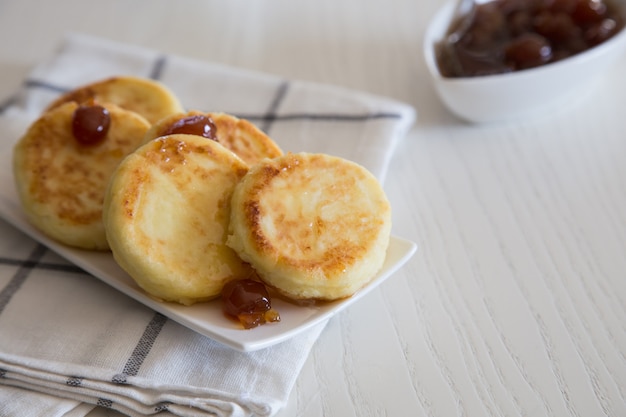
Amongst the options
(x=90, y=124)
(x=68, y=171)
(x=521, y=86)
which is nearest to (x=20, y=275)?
(x=68, y=171)

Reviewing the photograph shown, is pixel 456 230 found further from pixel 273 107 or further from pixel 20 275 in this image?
pixel 20 275

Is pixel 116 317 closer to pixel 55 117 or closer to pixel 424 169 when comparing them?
pixel 55 117

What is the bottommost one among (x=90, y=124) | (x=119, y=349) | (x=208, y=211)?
(x=119, y=349)

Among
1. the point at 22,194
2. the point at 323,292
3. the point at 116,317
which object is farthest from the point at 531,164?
the point at 22,194

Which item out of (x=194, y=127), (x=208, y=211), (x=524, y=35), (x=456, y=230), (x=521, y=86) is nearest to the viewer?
(x=208, y=211)

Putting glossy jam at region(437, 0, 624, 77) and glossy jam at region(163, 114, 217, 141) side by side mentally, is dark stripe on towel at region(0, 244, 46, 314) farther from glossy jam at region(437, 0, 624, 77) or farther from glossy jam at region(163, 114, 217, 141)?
glossy jam at region(437, 0, 624, 77)

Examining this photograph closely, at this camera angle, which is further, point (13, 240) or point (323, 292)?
point (13, 240)
